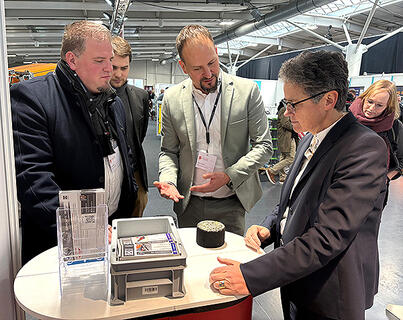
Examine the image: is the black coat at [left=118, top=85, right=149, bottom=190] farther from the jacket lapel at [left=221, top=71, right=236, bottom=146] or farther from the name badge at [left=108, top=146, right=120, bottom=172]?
the jacket lapel at [left=221, top=71, right=236, bottom=146]

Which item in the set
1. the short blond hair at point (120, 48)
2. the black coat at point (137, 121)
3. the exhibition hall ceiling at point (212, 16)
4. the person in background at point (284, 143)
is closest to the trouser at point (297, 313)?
the black coat at point (137, 121)

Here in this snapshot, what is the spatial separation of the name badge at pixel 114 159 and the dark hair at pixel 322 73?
104 cm

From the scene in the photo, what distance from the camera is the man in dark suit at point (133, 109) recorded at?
2.31 meters

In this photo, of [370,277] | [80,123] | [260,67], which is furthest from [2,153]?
[260,67]

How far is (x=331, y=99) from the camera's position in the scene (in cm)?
117

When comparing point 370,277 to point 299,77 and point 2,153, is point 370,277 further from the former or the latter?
point 2,153

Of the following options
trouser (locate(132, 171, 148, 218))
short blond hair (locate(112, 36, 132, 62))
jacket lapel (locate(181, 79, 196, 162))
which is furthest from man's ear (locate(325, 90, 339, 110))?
short blond hair (locate(112, 36, 132, 62))

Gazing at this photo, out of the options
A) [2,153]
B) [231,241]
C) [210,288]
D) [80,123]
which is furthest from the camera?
[80,123]

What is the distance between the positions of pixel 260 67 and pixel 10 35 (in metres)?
13.2

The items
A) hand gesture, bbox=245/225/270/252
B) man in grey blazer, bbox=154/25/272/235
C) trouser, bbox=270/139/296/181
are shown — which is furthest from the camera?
trouser, bbox=270/139/296/181

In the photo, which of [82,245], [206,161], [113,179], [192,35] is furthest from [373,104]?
[82,245]

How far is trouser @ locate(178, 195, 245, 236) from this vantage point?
1.95 metres

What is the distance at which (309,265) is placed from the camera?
1072mm

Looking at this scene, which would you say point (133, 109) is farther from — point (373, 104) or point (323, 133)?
point (373, 104)
